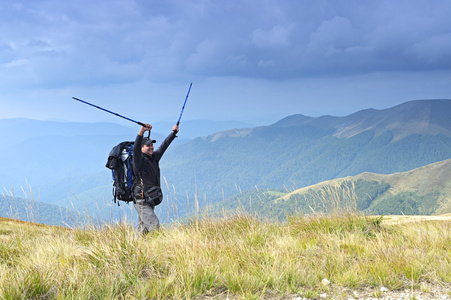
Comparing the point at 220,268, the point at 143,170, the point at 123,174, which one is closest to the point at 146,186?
the point at 143,170

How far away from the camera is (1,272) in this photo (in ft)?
14.8

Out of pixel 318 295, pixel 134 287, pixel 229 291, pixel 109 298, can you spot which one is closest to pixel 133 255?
pixel 134 287

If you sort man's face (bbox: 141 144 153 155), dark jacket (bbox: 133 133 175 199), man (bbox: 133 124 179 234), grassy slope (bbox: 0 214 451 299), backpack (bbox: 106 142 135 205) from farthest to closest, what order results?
1. man's face (bbox: 141 144 153 155)
2. backpack (bbox: 106 142 135 205)
3. man (bbox: 133 124 179 234)
4. dark jacket (bbox: 133 133 175 199)
5. grassy slope (bbox: 0 214 451 299)

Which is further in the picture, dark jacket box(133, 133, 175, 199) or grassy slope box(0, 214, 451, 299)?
dark jacket box(133, 133, 175, 199)

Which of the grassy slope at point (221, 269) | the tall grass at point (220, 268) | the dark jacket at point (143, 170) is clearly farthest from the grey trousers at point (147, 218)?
the grassy slope at point (221, 269)

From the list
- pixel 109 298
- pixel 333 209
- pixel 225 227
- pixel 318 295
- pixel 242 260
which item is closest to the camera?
pixel 109 298

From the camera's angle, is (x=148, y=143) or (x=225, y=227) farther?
(x=148, y=143)

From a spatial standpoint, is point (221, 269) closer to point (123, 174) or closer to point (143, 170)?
point (143, 170)

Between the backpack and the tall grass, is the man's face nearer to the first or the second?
the backpack

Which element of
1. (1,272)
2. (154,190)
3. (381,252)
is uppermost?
(154,190)

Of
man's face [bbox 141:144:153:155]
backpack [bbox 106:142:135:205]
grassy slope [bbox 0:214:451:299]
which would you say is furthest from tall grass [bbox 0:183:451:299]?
man's face [bbox 141:144:153:155]

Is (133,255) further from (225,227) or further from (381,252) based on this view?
(381,252)

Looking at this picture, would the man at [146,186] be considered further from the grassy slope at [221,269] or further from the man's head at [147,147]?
the grassy slope at [221,269]

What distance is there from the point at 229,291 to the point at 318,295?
3.59 ft
